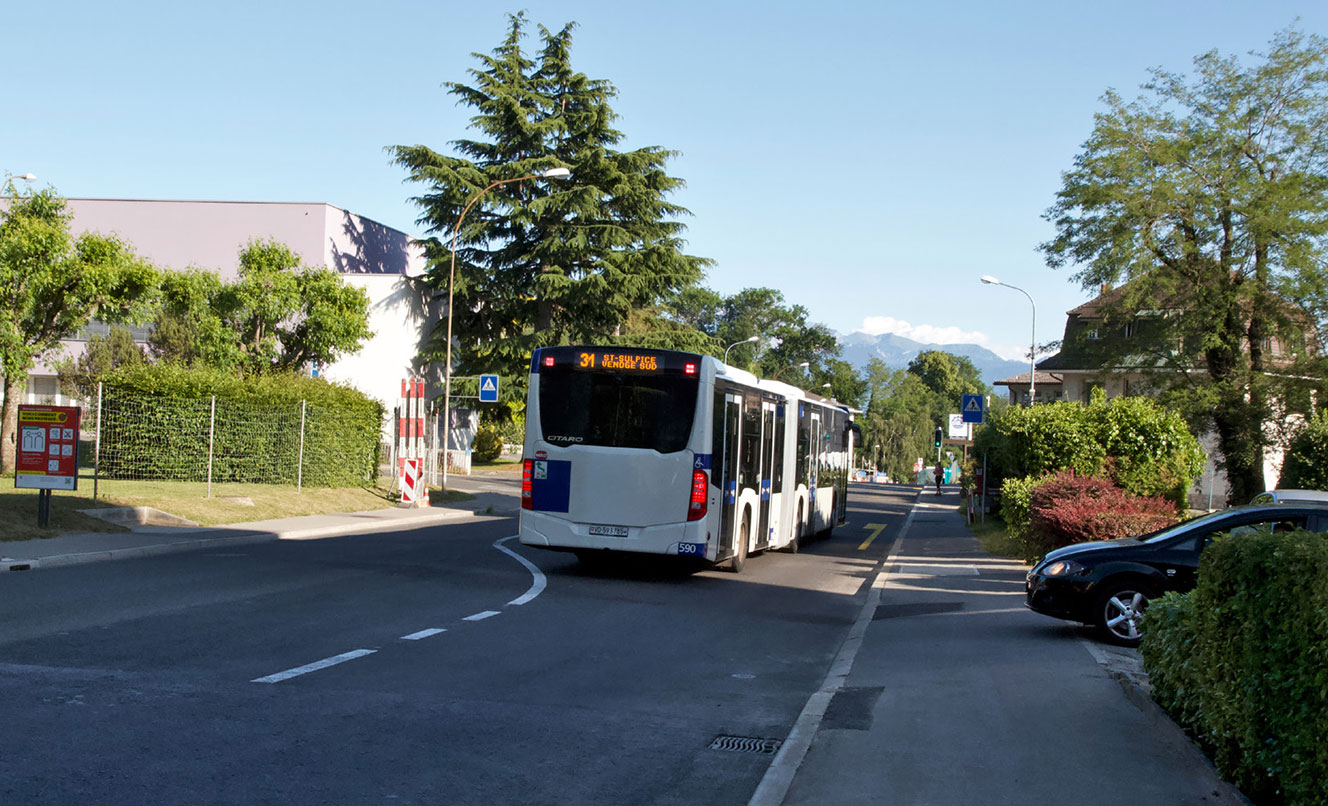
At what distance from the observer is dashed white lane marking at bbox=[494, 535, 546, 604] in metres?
13.2

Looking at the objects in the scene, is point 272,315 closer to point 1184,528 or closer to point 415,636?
point 415,636

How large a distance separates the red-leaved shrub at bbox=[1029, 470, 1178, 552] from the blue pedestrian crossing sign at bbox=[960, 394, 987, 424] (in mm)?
11009

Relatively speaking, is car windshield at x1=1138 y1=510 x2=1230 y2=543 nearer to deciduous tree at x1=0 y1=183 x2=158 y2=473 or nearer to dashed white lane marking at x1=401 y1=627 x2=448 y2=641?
dashed white lane marking at x1=401 y1=627 x2=448 y2=641

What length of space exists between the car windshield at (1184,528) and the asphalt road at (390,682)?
10.8 feet

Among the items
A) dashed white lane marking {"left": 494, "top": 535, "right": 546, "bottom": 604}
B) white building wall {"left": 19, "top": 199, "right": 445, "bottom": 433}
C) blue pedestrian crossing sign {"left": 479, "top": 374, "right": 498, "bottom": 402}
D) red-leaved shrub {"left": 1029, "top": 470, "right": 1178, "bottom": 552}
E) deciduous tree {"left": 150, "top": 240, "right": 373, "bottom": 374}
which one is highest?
white building wall {"left": 19, "top": 199, "right": 445, "bottom": 433}

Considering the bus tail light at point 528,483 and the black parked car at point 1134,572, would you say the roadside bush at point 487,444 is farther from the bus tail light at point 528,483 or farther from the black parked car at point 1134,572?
the black parked car at point 1134,572

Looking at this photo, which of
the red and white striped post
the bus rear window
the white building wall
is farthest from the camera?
the white building wall

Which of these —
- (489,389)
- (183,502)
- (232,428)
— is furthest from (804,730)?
(489,389)

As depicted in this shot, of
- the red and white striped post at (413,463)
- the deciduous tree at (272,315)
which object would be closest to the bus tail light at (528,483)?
the red and white striped post at (413,463)

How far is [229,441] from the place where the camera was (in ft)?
95.6

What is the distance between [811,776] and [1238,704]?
6.87 feet

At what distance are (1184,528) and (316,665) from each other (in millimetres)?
8231

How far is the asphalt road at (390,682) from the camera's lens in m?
5.74

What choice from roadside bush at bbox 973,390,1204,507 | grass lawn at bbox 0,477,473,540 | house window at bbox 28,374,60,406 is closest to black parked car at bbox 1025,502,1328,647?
roadside bush at bbox 973,390,1204,507
